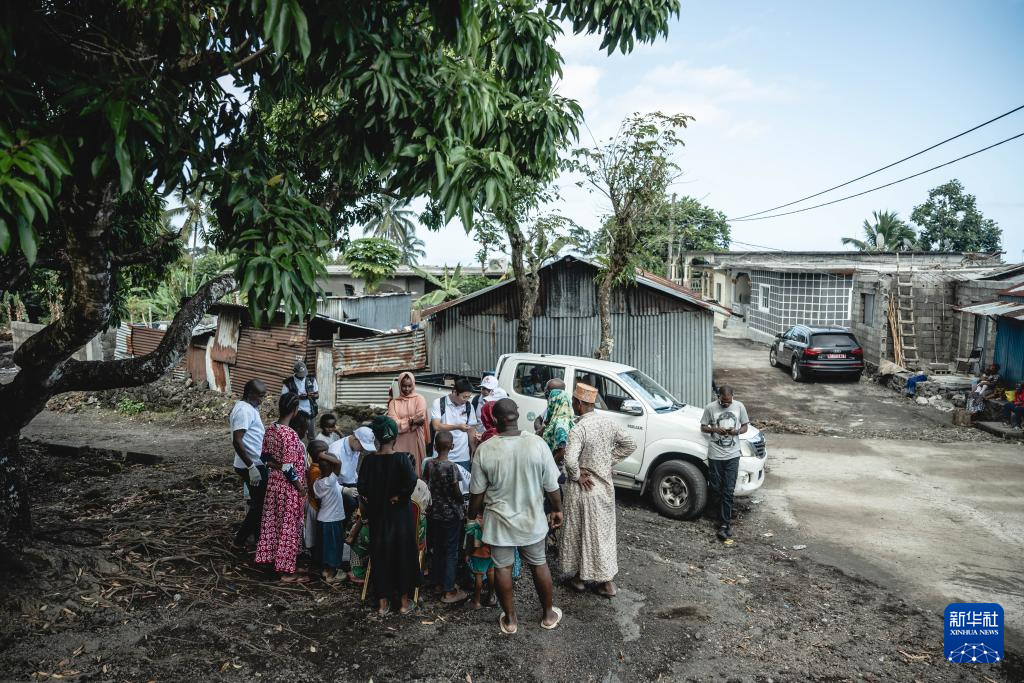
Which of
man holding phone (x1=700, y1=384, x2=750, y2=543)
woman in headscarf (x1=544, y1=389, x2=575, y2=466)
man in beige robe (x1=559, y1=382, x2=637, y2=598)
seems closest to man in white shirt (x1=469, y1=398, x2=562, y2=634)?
man in beige robe (x1=559, y1=382, x2=637, y2=598)

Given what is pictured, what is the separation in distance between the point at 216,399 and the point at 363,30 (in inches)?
487

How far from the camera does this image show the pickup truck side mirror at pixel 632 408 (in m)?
7.84

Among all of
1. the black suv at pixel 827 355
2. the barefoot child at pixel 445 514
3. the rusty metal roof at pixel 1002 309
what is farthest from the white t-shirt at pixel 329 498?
the black suv at pixel 827 355

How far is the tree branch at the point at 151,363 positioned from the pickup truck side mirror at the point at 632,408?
4.49m

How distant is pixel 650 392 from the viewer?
27.8 ft

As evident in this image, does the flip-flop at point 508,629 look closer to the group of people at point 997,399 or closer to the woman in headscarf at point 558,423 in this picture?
the woman in headscarf at point 558,423

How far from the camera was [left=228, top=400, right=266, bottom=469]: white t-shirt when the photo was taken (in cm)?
584

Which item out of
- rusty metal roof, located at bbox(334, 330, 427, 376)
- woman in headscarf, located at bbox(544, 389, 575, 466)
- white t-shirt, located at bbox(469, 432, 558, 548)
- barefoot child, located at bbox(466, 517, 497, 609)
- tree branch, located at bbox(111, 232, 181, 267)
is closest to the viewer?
white t-shirt, located at bbox(469, 432, 558, 548)

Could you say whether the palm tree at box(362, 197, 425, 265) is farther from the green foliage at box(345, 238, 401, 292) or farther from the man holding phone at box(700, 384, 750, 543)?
the man holding phone at box(700, 384, 750, 543)

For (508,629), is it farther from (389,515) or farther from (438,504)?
(389,515)

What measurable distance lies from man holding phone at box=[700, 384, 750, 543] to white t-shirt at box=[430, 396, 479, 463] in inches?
99.4

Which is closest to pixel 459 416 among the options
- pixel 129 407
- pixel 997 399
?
pixel 129 407

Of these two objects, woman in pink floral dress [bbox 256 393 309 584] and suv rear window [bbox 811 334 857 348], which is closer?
woman in pink floral dress [bbox 256 393 309 584]

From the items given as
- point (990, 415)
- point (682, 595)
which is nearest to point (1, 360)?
point (682, 595)
